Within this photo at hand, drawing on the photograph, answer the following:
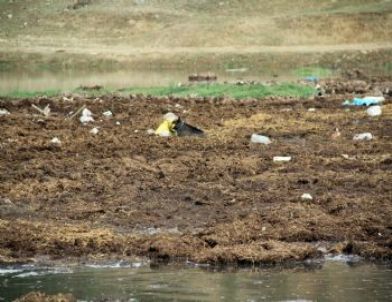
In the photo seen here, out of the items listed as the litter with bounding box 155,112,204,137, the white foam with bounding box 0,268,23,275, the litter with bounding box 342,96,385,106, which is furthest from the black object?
the white foam with bounding box 0,268,23,275

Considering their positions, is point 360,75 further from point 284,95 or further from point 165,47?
point 165,47

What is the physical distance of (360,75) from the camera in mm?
33125

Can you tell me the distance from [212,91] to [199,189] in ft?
43.8

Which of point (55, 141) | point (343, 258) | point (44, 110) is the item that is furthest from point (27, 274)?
point (44, 110)

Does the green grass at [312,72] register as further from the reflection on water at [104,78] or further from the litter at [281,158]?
the litter at [281,158]

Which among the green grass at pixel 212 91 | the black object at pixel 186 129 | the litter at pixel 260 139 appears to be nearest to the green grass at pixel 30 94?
the green grass at pixel 212 91

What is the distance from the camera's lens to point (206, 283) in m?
9.06

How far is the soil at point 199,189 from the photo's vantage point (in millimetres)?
10148

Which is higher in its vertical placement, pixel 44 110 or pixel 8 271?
pixel 8 271

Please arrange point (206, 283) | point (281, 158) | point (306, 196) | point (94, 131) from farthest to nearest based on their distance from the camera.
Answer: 1. point (94, 131)
2. point (281, 158)
3. point (306, 196)
4. point (206, 283)

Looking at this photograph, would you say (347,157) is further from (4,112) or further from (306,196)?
(4,112)

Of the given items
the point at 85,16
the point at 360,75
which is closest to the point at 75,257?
the point at 360,75

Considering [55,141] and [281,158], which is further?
[55,141]

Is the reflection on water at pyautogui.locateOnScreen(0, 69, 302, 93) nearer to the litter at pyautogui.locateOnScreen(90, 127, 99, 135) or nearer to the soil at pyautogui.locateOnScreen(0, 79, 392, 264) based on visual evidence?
the soil at pyautogui.locateOnScreen(0, 79, 392, 264)
